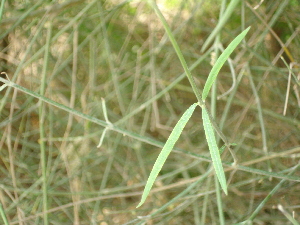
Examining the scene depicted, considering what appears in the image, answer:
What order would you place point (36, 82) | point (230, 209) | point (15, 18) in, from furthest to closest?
1. point (36, 82)
2. point (230, 209)
3. point (15, 18)

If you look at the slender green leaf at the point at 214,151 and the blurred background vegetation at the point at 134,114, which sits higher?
the slender green leaf at the point at 214,151

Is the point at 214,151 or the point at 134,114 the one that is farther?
the point at 134,114

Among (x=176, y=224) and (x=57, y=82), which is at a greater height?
(x=57, y=82)

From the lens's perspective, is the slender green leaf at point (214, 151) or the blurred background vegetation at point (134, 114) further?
the blurred background vegetation at point (134, 114)

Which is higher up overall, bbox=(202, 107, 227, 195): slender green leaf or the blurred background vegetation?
bbox=(202, 107, 227, 195): slender green leaf

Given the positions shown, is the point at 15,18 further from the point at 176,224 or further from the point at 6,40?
the point at 176,224

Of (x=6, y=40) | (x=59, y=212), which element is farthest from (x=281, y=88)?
(x=6, y=40)

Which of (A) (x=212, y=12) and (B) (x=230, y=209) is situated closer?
(B) (x=230, y=209)

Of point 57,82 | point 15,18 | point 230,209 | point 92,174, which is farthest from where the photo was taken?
point 57,82

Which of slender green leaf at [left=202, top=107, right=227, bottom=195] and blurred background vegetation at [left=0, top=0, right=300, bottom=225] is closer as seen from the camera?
slender green leaf at [left=202, top=107, right=227, bottom=195]

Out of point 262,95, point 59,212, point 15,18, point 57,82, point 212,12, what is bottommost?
point 59,212

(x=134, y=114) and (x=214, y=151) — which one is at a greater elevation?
(x=214, y=151)
